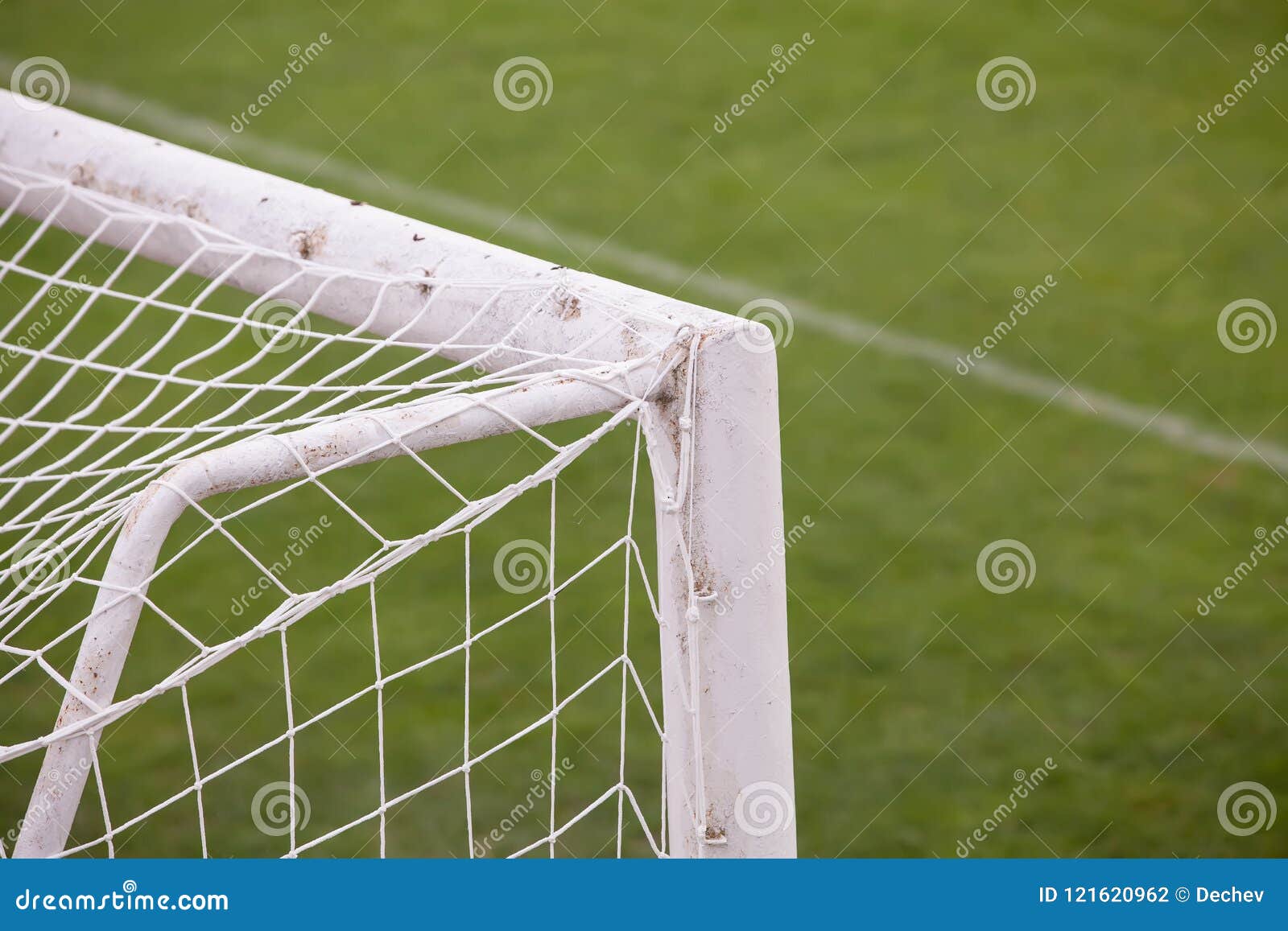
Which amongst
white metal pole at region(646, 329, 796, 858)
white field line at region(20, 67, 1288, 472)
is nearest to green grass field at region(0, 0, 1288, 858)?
white field line at region(20, 67, 1288, 472)

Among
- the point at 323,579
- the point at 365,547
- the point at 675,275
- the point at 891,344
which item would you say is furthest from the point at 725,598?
the point at 675,275

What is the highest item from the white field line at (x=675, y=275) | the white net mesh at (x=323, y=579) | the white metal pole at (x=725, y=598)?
the white field line at (x=675, y=275)

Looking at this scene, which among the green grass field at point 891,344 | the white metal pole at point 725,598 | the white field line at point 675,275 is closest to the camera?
the white metal pole at point 725,598

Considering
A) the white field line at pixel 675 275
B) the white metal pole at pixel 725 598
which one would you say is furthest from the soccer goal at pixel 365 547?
the white field line at pixel 675 275

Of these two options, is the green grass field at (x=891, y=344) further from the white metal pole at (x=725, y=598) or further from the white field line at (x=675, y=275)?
the white metal pole at (x=725, y=598)

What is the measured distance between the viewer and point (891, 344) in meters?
5.20

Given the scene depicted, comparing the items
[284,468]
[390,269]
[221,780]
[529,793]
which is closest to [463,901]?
[284,468]

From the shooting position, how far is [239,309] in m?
5.46

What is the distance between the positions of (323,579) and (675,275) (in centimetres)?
233

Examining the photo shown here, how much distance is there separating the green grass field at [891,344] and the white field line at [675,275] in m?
0.03

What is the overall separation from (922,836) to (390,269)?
6.55 feet

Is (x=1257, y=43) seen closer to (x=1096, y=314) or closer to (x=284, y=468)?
(x=1096, y=314)

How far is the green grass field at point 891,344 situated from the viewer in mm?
3322

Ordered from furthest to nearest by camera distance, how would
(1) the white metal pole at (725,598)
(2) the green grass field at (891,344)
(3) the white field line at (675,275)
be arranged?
(3) the white field line at (675,275), (2) the green grass field at (891,344), (1) the white metal pole at (725,598)
